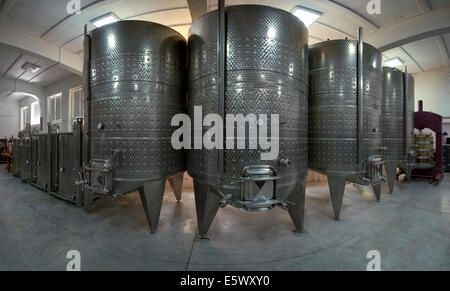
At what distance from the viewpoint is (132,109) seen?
2.75 metres

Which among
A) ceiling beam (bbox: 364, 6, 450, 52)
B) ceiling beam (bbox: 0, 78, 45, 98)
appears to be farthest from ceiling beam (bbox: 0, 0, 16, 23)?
ceiling beam (bbox: 364, 6, 450, 52)

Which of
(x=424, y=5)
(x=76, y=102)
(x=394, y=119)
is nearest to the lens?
(x=424, y=5)

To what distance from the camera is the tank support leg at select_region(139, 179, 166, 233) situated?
112 inches

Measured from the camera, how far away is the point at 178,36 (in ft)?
10.3

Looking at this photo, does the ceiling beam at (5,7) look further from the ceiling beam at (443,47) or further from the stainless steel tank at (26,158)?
the ceiling beam at (443,47)

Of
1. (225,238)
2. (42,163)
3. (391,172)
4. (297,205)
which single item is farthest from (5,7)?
(391,172)

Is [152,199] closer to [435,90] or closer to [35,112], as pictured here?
[435,90]

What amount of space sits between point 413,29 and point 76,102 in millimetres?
13343

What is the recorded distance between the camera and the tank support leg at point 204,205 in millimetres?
2652

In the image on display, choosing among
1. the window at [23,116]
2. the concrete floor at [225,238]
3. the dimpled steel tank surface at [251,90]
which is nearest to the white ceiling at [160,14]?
the dimpled steel tank surface at [251,90]

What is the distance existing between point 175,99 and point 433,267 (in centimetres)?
400

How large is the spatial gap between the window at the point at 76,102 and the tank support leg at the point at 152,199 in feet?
29.1

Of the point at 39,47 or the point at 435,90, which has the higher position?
the point at 39,47
